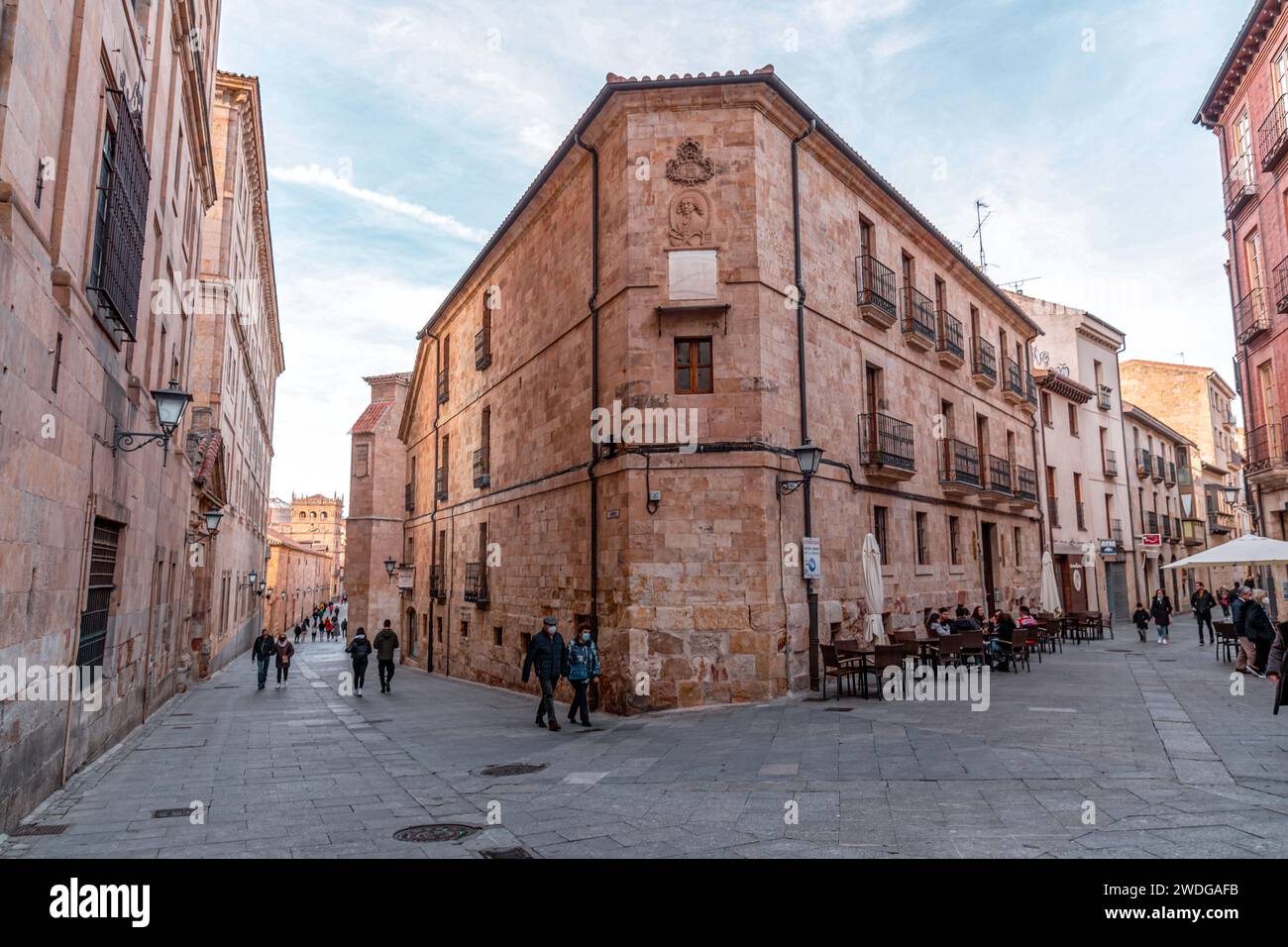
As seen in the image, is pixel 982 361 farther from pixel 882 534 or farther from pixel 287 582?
pixel 287 582

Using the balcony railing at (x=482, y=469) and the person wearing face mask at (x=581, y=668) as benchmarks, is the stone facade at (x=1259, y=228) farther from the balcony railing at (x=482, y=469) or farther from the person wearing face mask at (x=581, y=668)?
the balcony railing at (x=482, y=469)

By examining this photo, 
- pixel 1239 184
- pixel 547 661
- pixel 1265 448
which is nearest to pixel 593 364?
pixel 547 661

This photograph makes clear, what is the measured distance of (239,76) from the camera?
27328 millimetres

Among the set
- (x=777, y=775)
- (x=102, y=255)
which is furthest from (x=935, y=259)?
(x=102, y=255)

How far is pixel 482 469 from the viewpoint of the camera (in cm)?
2136

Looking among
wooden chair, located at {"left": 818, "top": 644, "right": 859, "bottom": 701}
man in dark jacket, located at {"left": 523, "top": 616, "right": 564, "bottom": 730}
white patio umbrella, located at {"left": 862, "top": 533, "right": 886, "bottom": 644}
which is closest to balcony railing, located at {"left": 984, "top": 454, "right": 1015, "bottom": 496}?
white patio umbrella, located at {"left": 862, "top": 533, "right": 886, "bottom": 644}

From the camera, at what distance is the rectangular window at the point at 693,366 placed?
1406 centimetres

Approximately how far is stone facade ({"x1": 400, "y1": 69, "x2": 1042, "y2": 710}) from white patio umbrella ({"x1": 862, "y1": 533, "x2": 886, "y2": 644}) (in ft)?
1.70

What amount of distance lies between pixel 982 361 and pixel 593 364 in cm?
1317

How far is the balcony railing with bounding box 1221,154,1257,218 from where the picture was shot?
66.8 ft

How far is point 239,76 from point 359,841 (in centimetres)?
2932

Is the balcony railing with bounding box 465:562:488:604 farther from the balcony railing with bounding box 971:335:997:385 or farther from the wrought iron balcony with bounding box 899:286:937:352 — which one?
the balcony railing with bounding box 971:335:997:385

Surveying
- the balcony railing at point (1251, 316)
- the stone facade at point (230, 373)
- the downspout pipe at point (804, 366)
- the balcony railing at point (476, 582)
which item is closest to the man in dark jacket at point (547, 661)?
the downspout pipe at point (804, 366)
